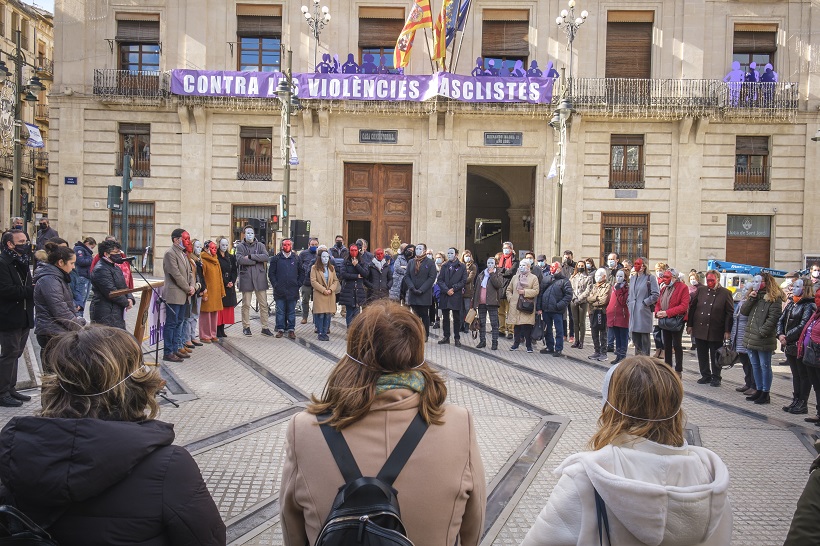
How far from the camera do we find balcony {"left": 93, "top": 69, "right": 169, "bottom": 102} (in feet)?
82.8

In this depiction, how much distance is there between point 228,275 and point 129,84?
16130mm

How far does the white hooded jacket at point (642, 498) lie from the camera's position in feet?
7.35

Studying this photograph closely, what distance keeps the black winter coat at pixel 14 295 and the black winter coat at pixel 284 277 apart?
6173 millimetres

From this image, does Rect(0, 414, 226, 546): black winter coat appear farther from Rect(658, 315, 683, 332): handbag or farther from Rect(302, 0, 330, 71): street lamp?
Rect(302, 0, 330, 71): street lamp

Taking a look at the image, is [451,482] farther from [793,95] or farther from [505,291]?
[793,95]

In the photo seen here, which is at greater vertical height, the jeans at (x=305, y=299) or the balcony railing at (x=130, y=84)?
the balcony railing at (x=130, y=84)

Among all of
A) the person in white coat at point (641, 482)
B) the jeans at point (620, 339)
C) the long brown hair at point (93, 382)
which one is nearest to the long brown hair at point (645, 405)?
the person in white coat at point (641, 482)

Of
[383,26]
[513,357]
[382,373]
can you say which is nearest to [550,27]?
[383,26]

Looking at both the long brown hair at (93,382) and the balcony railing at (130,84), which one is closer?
the long brown hair at (93,382)

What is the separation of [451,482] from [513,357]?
34.9 feet

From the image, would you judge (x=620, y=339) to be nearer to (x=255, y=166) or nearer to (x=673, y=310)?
(x=673, y=310)

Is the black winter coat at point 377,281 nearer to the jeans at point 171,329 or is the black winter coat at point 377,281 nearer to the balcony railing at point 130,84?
the jeans at point 171,329

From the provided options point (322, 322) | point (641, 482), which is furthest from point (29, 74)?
point (641, 482)

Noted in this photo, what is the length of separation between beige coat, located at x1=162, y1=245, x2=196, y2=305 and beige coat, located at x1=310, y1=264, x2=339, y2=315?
3239 millimetres
